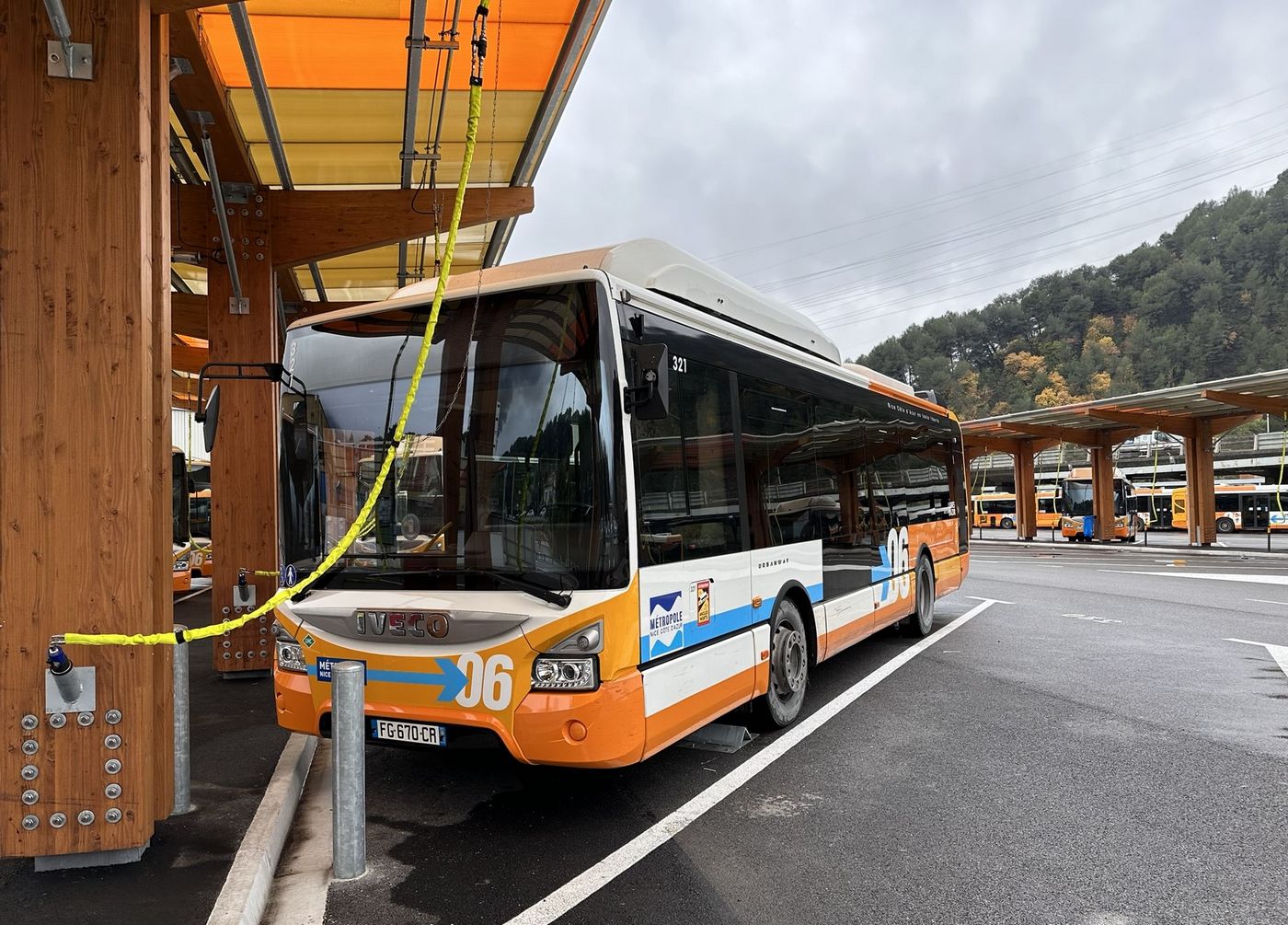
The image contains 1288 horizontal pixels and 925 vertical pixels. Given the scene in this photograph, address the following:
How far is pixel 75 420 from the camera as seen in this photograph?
386 centimetres

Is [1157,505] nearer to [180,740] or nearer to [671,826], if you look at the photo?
[671,826]

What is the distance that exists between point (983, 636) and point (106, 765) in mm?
9898

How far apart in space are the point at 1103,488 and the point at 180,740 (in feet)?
126

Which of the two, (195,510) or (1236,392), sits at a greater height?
(1236,392)

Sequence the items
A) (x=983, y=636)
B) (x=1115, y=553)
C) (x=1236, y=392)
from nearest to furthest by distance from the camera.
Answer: (x=983, y=636) → (x=1236, y=392) → (x=1115, y=553)

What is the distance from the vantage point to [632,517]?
450cm

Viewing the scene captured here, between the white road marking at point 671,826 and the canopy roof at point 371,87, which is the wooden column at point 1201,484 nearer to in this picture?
the white road marking at point 671,826

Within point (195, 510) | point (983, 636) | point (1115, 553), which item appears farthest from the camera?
point (1115, 553)

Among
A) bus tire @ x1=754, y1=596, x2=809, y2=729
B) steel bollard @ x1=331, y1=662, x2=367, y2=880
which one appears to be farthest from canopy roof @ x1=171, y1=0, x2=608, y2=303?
bus tire @ x1=754, y1=596, x2=809, y2=729

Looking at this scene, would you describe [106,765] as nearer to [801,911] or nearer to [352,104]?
[801,911]

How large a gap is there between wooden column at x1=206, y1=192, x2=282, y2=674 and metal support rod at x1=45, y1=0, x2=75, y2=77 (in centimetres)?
468

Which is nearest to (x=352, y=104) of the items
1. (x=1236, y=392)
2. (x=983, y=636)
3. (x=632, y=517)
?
(x=632, y=517)

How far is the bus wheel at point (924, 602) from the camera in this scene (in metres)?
10.9

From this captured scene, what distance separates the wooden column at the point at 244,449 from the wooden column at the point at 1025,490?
120ft
